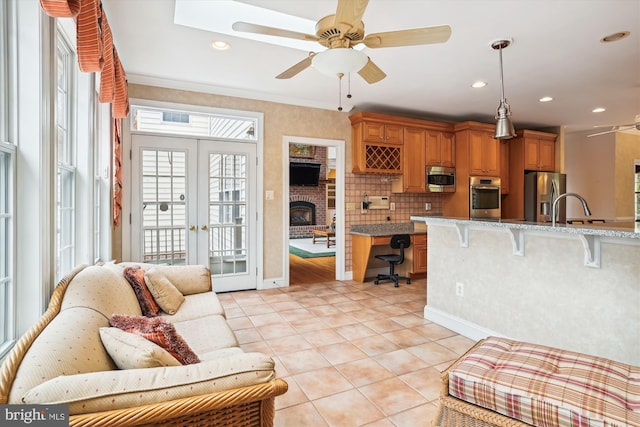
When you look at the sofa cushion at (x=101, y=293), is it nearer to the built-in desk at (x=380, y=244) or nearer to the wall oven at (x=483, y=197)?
the built-in desk at (x=380, y=244)

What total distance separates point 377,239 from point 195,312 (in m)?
3.02

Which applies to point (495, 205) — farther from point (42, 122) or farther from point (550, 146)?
point (42, 122)

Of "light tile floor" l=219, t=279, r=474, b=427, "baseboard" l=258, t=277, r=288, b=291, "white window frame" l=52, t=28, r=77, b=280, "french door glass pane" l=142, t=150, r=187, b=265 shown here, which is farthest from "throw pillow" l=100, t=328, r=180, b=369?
"baseboard" l=258, t=277, r=288, b=291

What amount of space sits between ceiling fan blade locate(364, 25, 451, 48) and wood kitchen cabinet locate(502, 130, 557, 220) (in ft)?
15.6

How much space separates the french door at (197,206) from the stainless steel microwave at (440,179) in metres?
2.85

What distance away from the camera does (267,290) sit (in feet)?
15.1

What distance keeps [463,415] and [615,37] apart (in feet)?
11.2

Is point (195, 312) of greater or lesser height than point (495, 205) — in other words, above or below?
below

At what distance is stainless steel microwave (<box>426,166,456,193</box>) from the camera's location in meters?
5.50

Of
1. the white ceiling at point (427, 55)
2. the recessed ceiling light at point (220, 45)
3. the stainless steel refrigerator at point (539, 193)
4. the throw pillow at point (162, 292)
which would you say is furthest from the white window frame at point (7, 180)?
the stainless steel refrigerator at point (539, 193)

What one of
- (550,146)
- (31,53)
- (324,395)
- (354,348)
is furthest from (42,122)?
(550,146)

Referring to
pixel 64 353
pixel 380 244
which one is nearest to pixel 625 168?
pixel 380 244

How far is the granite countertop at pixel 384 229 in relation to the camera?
520cm

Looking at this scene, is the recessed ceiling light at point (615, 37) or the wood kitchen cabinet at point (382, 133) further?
the wood kitchen cabinet at point (382, 133)
